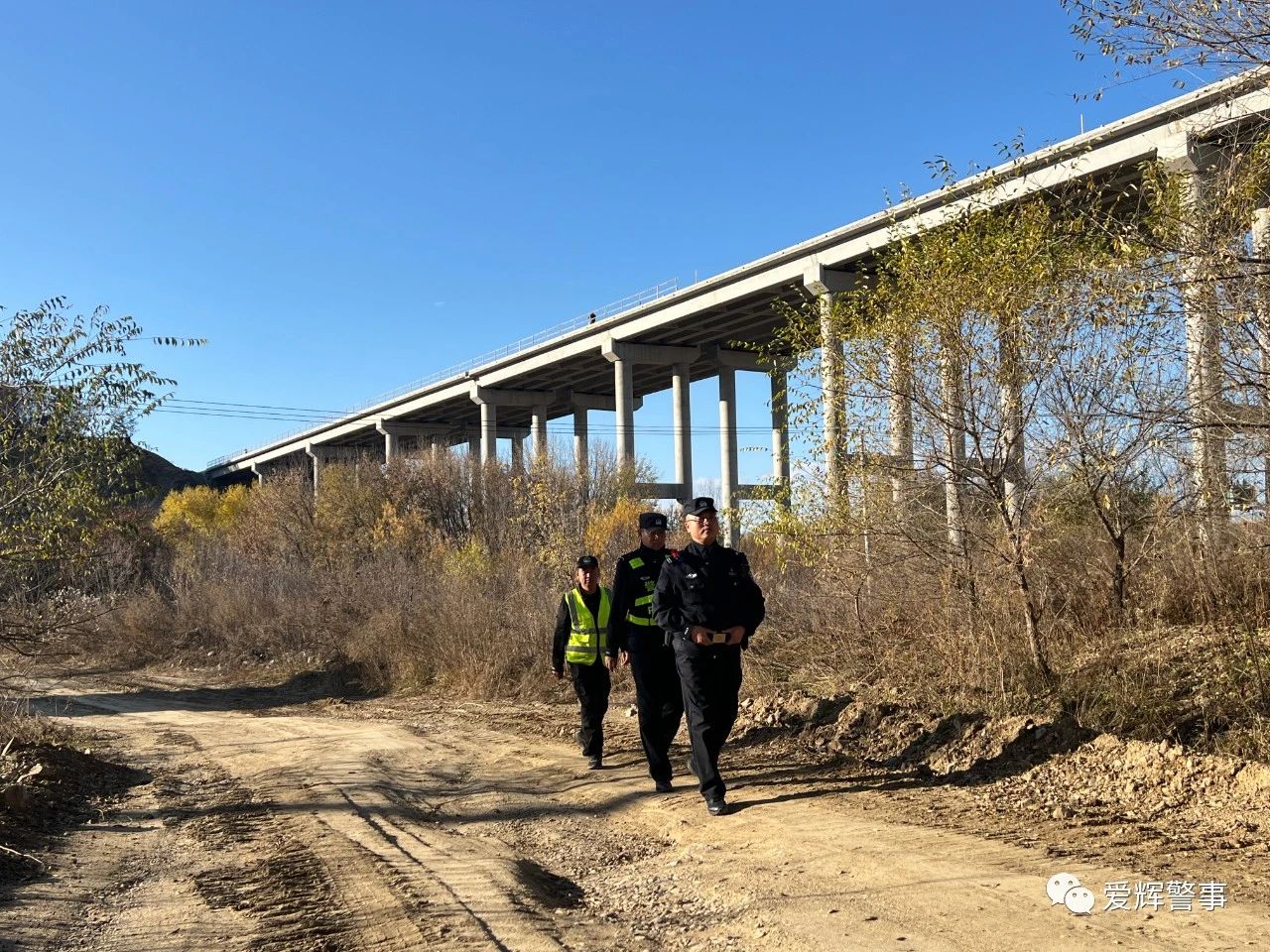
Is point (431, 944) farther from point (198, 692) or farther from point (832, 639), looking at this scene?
point (198, 692)

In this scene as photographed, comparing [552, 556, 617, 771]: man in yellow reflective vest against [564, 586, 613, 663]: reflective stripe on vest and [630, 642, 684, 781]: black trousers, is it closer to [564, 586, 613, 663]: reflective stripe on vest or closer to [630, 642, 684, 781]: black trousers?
[564, 586, 613, 663]: reflective stripe on vest

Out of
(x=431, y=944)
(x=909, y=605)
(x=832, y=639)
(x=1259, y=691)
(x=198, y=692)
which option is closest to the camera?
(x=431, y=944)

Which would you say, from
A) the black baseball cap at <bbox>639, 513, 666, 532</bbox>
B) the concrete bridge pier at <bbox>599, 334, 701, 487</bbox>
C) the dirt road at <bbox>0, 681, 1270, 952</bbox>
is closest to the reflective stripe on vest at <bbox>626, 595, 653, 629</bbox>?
the black baseball cap at <bbox>639, 513, 666, 532</bbox>

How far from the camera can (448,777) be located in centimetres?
874

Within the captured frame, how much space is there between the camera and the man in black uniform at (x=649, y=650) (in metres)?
7.57

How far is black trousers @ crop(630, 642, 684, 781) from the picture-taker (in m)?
7.55

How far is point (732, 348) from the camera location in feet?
176

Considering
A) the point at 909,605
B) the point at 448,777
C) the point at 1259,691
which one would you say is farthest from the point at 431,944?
the point at 909,605

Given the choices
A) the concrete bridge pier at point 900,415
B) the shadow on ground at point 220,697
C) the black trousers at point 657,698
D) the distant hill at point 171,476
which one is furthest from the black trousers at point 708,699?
the distant hill at point 171,476

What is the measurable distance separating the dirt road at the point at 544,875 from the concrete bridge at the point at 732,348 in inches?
170

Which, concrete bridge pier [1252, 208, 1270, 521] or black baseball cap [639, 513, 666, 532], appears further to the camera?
black baseball cap [639, 513, 666, 532]

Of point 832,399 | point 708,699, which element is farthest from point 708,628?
point 832,399

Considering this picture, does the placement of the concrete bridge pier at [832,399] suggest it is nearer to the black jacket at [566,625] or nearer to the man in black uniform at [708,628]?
the black jacket at [566,625]

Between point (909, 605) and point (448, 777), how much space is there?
503cm
